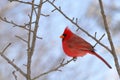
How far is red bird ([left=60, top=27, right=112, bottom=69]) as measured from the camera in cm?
291

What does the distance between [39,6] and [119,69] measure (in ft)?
1.65

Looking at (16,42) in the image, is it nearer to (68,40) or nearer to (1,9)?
(1,9)

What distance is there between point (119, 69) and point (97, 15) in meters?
6.84

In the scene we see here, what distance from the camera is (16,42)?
7.73m

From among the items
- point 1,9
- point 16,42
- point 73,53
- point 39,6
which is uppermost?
point 39,6

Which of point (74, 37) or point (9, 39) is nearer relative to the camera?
point (74, 37)

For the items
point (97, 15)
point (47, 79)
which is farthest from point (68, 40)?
point (97, 15)

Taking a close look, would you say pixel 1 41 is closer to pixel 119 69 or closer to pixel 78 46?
pixel 78 46

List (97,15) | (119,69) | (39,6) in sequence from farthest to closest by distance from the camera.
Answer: (97,15) → (39,6) → (119,69)

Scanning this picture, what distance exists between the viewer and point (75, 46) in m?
3.02

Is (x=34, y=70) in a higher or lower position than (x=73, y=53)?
lower

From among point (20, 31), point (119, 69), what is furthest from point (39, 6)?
point (20, 31)

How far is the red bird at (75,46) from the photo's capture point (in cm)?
291

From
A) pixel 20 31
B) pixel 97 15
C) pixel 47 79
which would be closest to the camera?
pixel 47 79
